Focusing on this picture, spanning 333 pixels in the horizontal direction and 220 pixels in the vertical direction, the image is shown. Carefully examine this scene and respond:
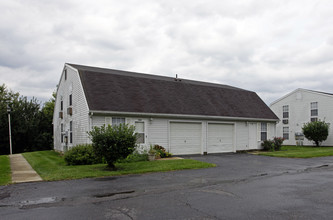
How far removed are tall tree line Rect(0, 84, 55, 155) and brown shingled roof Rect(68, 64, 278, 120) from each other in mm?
15329

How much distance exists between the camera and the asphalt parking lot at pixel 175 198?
5.97 metres

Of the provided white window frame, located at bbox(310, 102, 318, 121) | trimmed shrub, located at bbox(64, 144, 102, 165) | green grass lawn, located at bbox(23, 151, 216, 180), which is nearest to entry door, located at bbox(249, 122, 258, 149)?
green grass lawn, located at bbox(23, 151, 216, 180)

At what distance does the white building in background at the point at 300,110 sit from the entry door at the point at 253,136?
12.5m

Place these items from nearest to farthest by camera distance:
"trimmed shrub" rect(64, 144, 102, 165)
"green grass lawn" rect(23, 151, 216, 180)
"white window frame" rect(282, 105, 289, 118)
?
1. "green grass lawn" rect(23, 151, 216, 180)
2. "trimmed shrub" rect(64, 144, 102, 165)
3. "white window frame" rect(282, 105, 289, 118)

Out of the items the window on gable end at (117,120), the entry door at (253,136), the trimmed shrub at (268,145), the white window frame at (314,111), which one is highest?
the white window frame at (314,111)

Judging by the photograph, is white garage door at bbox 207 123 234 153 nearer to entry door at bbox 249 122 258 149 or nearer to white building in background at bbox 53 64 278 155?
white building in background at bbox 53 64 278 155

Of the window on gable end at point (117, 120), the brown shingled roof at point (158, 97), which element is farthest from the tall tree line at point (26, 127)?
the window on gable end at point (117, 120)

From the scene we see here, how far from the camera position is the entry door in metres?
22.9

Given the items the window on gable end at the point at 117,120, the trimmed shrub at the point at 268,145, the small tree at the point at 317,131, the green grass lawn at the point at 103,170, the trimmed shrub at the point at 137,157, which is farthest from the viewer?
the small tree at the point at 317,131

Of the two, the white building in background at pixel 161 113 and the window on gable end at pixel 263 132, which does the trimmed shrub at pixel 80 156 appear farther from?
the window on gable end at pixel 263 132

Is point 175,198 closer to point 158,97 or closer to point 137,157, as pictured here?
point 137,157

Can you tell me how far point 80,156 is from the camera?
14.3 m

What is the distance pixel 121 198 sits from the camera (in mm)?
7383

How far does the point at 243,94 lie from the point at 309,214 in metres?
20.9
